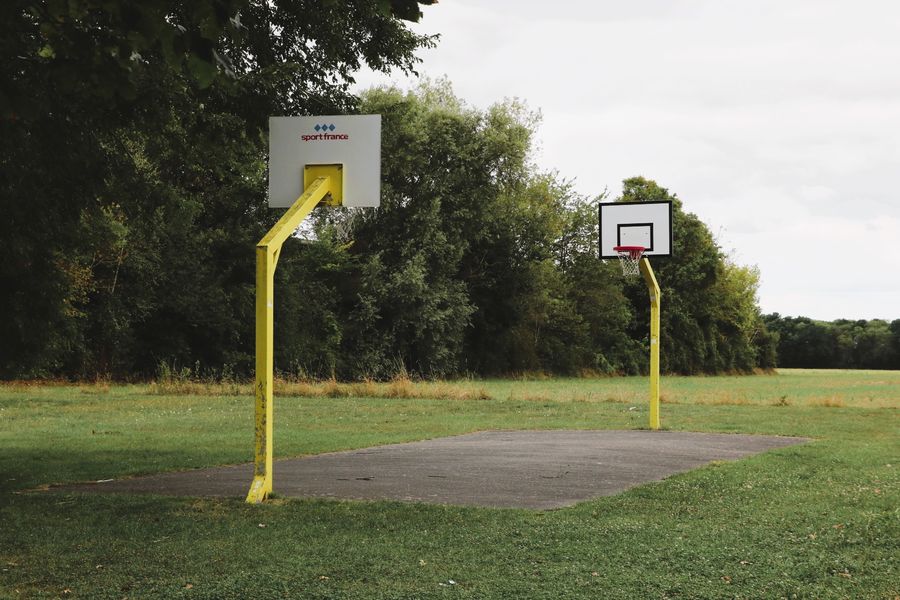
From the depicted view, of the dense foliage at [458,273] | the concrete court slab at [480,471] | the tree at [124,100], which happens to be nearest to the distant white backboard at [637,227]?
the concrete court slab at [480,471]

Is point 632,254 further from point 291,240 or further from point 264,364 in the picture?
point 291,240

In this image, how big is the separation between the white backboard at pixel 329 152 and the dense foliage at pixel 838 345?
9362cm

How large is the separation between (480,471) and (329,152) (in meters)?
3.87

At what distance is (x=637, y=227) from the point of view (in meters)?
18.1

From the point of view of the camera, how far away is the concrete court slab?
9.09 m

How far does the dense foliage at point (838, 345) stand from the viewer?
98.1 metres

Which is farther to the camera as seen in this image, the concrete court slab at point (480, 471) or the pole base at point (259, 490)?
the concrete court slab at point (480, 471)

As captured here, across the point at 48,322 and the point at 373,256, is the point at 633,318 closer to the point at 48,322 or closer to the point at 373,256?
the point at 373,256

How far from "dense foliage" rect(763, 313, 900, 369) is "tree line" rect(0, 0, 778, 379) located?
24135mm

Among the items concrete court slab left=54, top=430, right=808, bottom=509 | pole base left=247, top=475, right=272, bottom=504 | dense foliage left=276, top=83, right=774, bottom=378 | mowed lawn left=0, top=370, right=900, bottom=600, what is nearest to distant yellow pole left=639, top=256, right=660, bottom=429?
concrete court slab left=54, top=430, right=808, bottom=509

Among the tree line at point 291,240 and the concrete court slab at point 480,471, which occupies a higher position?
the tree line at point 291,240

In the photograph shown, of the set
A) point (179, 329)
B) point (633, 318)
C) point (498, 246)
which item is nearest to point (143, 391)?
point (179, 329)

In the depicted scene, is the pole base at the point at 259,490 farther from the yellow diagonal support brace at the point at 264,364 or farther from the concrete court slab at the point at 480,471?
the concrete court slab at the point at 480,471

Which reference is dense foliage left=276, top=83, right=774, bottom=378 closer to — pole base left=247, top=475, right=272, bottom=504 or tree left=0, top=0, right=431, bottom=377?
tree left=0, top=0, right=431, bottom=377
